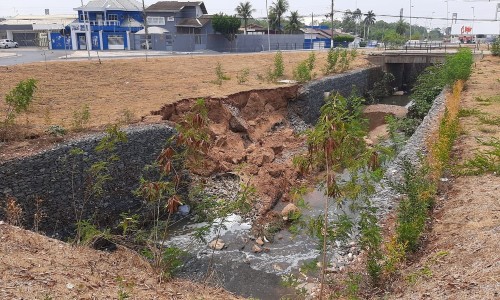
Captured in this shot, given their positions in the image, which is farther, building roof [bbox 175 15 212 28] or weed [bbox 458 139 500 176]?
building roof [bbox 175 15 212 28]

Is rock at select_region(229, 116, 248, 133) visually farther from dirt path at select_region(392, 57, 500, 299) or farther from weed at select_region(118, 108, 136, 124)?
dirt path at select_region(392, 57, 500, 299)

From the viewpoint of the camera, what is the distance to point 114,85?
21516 millimetres

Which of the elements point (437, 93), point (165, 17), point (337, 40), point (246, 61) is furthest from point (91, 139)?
point (337, 40)

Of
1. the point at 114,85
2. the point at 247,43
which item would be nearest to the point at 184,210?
the point at 114,85

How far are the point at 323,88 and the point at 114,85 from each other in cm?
1151

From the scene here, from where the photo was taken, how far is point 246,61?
3328cm

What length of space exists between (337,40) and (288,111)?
128ft

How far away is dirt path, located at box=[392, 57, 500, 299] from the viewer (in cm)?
618

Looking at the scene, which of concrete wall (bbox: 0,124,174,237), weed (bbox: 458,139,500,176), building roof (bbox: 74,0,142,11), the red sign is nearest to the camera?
weed (bbox: 458,139,500,176)

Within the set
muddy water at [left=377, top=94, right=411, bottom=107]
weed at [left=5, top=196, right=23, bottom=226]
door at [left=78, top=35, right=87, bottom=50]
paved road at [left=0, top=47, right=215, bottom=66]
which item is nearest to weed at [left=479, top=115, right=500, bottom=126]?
weed at [left=5, top=196, right=23, bottom=226]

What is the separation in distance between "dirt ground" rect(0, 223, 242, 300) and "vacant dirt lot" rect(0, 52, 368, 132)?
6.57 m

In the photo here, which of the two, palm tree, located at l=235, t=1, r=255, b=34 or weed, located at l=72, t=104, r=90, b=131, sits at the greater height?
palm tree, located at l=235, t=1, r=255, b=34

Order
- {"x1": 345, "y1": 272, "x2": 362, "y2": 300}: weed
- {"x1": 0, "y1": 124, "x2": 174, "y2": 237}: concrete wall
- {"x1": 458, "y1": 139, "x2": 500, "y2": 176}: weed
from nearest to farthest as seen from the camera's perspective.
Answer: {"x1": 345, "y1": 272, "x2": 362, "y2": 300}: weed < {"x1": 458, "y1": 139, "x2": 500, "y2": 176}: weed < {"x1": 0, "y1": 124, "x2": 174, "y2": 237}: concrete wall

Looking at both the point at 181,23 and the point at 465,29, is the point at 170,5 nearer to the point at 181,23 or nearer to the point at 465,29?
the point at 181,23
